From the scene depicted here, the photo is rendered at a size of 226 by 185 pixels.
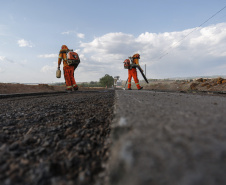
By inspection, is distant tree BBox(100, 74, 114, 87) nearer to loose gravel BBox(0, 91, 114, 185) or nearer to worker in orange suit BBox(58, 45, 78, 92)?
worker in orange suit BBox(58, 45, 78, 92)

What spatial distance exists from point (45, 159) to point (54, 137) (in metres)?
0.28

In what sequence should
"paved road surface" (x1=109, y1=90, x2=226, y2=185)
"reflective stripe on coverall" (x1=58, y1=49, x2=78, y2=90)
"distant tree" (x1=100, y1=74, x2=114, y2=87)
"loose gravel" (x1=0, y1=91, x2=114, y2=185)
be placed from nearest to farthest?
"paved road surface" (x1=109, y1=90, x2=226, y2=185)
"loose gravel" (x1=0, y1=91, x2=114, y2=185)
"reflective stripe on coverall" (x1=58, y1=49, x2=78, y2=90)
"distant tree" (x1=100, y1=74, x2=114, y2=87)

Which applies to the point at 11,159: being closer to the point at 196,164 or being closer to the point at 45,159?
the point at 45,159

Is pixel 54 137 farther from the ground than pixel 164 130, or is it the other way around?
pixel 164 130

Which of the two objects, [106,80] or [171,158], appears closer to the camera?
[171,158]

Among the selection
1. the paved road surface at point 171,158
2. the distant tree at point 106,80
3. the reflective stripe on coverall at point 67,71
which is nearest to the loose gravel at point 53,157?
the paved road surface at point 171,158

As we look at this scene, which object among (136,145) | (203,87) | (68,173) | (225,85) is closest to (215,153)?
(136,145)

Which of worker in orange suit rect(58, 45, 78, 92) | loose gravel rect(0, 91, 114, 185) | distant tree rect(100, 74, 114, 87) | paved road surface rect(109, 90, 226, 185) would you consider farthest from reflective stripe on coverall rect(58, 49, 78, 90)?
distant tree rect(100, 74, 114, 87)

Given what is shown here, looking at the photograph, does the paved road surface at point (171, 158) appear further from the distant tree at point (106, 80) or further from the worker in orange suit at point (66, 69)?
the distant tree at point (106, 80)

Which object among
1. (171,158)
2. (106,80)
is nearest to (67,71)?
(171,158)

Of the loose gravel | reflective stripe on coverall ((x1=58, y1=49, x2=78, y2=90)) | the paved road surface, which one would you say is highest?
reflective stripe on coverall ((x1=58, y1=49, x2=78, y2=90))

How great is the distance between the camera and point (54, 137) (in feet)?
3.23

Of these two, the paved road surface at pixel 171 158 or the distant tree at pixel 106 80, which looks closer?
the paved road surface at pixel 171 158

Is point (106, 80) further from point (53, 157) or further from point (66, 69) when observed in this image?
point (53, 157)
